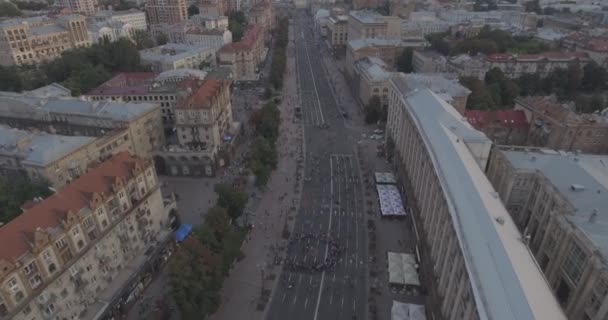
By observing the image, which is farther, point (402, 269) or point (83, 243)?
point (402, 269)

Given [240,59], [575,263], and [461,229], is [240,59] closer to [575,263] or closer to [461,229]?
[461,229]

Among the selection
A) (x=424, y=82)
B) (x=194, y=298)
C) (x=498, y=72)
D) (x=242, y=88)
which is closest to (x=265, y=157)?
(x=194, y=298)

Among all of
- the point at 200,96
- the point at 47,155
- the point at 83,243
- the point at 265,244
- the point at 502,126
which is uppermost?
the point at 200,96

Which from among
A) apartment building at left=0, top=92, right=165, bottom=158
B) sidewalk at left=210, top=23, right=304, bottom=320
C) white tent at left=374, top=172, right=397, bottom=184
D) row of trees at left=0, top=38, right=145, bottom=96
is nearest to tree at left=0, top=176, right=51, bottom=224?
apartment building at left=0, top=92, right=165, bottom=158

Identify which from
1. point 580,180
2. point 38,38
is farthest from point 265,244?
point 38,38

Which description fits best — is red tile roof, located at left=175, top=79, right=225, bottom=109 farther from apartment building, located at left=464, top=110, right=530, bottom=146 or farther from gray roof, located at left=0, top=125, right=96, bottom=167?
apartment building, located at left=464, top=110, right=530, bottom=146

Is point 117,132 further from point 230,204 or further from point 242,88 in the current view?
point 242,88

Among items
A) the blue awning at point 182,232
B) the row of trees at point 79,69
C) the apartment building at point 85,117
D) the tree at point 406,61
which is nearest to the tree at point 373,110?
the tree at point 406,61
